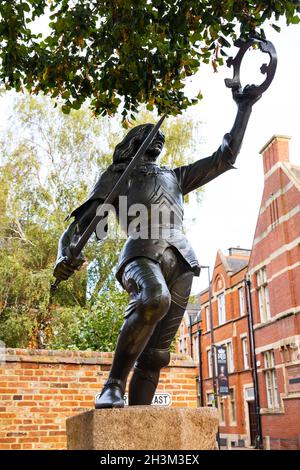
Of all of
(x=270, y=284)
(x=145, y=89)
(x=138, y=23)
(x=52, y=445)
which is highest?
(x=270, y=284)

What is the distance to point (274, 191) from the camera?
24812mm

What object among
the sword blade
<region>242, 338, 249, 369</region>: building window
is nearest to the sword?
the sword blade

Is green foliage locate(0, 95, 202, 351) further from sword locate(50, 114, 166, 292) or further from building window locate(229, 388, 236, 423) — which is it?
building window locate(229, 388, 236, 423)

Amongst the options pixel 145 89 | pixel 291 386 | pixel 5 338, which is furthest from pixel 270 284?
pixel 145 89

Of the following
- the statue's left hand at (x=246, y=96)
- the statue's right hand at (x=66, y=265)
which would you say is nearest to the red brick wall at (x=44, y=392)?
the statue's right hand at (x=66, y=265)

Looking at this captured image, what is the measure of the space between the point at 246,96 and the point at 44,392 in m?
5.87

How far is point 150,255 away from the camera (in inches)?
110

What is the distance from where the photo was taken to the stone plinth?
2.40 metres

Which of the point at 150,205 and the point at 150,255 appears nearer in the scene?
the point at 150,255

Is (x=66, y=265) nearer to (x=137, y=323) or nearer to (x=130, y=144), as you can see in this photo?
(x=137, y=323)

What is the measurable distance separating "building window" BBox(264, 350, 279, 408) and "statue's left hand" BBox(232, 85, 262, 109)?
22.2 metres

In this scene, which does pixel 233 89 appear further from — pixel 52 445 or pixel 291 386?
pixel 291 386

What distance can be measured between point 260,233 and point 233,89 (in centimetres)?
2335

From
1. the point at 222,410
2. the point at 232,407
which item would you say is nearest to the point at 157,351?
the point at 232,407
